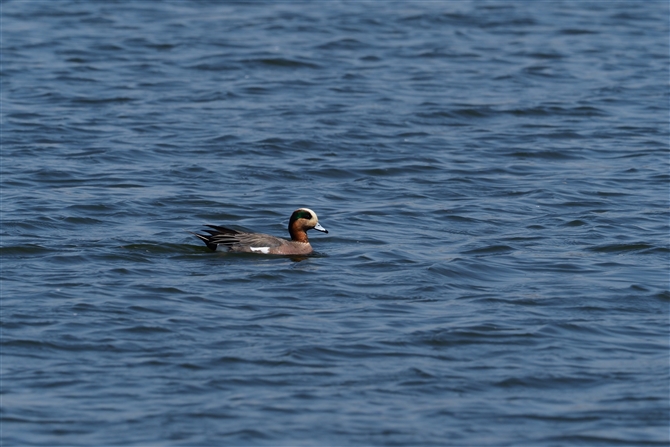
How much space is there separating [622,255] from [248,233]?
4.22 meters

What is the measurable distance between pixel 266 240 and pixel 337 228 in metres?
1.75

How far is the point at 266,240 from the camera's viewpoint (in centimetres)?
1348

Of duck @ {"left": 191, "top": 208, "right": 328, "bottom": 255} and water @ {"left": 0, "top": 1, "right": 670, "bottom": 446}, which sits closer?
water @ {"left": 0, "top": 1, "right": 670, "bottom": 446}

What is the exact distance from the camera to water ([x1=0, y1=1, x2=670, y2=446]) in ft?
30.1

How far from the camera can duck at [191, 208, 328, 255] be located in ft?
43.8

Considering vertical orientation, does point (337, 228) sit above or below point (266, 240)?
below

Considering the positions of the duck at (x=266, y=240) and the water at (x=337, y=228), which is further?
the duck at (x=266, y=240)

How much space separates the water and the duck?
0.18 metres

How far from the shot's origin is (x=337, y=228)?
15.0 metres

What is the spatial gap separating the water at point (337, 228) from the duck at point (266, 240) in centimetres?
18

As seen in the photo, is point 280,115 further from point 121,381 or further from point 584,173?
point 121,381

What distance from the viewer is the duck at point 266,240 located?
13.3 metres

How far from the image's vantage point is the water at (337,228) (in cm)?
917

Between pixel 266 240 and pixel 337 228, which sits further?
pixel 337 228
